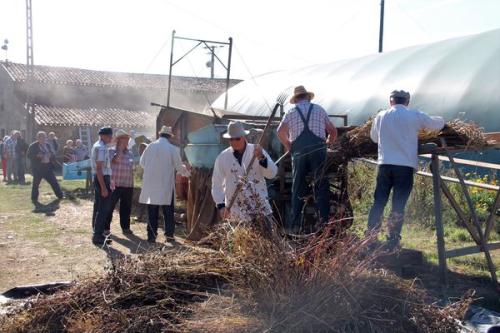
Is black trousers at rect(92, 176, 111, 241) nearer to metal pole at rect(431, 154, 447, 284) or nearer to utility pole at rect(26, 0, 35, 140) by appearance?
metal pole at rect(431, 154, 447, 284)

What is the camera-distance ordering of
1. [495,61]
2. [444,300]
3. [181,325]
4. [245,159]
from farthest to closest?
[495,61]
[245,159]
[444,300]
[181,325]

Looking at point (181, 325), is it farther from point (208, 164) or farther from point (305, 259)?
point (208, 164)

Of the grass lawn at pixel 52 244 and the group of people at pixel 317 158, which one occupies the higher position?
the group of people at pixel 317 158

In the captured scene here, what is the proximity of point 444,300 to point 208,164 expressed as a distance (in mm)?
3864

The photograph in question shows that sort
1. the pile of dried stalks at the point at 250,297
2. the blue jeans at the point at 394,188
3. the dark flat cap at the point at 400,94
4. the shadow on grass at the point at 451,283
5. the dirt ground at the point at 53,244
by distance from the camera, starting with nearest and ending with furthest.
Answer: the pile of dried stalks at the point at 250,297
the shadow on grass at the point at 451,283
the blue jeans at the point at 394,188
the dark flat cap at the point at 400,94
the dirt ground at the point at 53,244

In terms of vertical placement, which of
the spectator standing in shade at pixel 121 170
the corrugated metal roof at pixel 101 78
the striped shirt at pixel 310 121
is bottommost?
the spectator standing in shade at pixel 121 170

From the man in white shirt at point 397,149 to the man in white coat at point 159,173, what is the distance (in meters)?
3.07

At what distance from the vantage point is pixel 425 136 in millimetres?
5250

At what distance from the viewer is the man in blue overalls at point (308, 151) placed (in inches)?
214

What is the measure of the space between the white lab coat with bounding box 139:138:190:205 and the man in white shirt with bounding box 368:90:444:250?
10.1 feet

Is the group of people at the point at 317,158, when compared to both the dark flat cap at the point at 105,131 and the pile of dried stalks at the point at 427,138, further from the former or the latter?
the dark flat cap at the point at 105,131

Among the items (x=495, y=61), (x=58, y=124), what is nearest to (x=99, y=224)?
(x=495, y=61)

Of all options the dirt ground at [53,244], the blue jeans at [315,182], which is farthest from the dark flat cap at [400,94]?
the dirt ground at [53,244]

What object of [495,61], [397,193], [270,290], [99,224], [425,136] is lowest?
[99,224]
